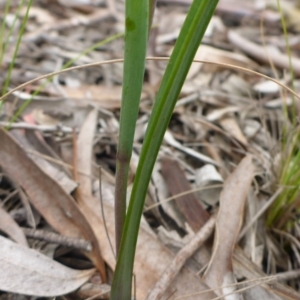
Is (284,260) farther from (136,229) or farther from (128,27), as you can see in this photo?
(128,27)

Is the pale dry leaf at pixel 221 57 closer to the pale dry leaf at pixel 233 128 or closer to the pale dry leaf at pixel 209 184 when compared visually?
the pale dry leaf at pixel 233 128

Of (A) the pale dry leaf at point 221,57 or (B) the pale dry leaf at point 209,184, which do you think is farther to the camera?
(A) the pale dry leaf at point 221,57

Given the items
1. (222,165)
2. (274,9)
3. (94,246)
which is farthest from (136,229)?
(274,9)

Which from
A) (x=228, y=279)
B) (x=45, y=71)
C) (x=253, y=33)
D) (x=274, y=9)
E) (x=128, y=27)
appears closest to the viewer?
(x=128, y=27)

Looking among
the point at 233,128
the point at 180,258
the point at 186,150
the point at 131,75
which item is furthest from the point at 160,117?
the point at 233,128

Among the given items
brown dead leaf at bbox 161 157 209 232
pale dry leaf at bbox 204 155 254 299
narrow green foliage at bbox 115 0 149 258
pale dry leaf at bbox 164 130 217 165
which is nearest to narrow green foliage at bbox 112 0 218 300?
narrow green foliage at bbox 115 0 149 258

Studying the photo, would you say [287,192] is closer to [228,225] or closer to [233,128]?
[228,225]

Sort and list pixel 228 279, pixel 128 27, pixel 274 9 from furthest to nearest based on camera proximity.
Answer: pixel 274 9, pixel 228 279, pixel 128 27

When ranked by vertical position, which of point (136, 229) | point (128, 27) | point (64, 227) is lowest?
point (64, 227)

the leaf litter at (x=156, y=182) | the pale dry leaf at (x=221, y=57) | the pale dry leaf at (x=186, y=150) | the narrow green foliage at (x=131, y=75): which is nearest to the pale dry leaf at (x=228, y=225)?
the leaf litter at (x=156, y=182)
